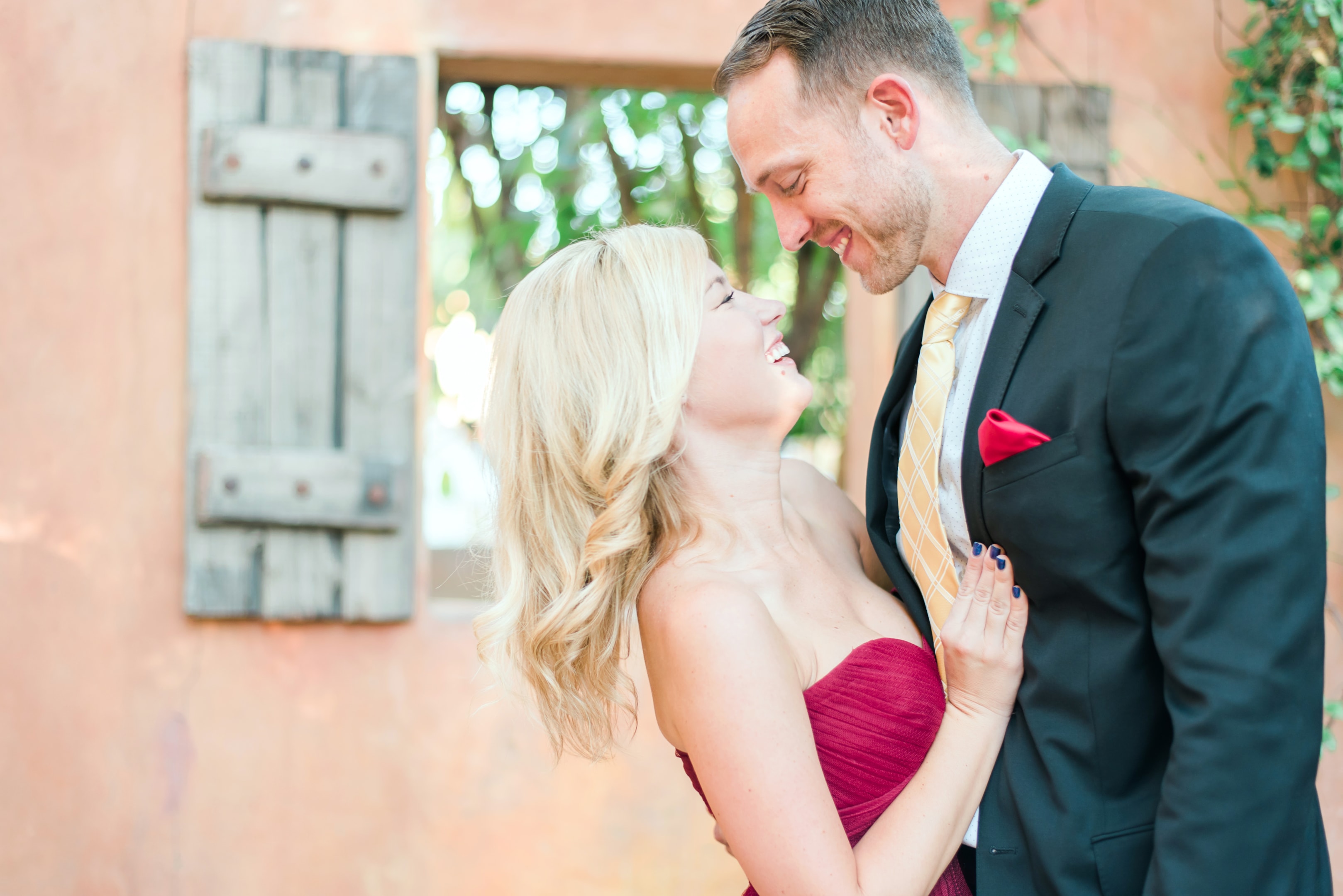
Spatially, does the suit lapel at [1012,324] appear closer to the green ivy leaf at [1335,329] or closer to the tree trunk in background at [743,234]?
the green ivy leaf at [1335,329]

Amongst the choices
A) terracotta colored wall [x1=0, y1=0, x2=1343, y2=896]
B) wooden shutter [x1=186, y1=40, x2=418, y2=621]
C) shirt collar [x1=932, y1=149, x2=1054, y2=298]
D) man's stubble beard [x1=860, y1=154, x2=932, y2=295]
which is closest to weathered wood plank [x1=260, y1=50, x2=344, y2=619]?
wooden shutter [x1=186, y1=40, x2=418, y2=621]

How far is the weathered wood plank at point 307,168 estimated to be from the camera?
282cm

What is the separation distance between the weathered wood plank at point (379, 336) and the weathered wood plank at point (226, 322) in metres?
0.23

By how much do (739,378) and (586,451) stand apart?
29 cm

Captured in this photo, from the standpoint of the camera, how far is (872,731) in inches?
65.2

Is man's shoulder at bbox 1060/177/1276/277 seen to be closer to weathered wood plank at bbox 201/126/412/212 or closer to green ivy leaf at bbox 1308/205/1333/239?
green ivy leaf at bbox 1308/205/1333/239

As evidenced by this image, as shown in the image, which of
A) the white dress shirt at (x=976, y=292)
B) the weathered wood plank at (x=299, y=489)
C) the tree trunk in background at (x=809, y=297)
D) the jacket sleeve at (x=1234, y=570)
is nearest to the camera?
the jacket sleeve at (x=1234, y=570)

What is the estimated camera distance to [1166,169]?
3105mm

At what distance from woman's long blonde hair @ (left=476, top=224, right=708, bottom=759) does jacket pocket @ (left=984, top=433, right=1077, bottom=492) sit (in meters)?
0.55

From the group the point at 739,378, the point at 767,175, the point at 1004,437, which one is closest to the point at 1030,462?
the point at 1004,437

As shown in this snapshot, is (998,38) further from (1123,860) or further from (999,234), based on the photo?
(1123,860)

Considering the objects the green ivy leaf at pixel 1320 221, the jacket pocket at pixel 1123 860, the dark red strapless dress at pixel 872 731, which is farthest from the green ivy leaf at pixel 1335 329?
the jacket pocket at pixel 1123 860

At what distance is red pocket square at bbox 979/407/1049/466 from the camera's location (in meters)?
1.38

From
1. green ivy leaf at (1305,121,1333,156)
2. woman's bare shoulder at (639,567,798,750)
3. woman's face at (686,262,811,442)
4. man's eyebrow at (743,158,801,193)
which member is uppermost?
green ivy leaf at (1305,121,1333,156)
